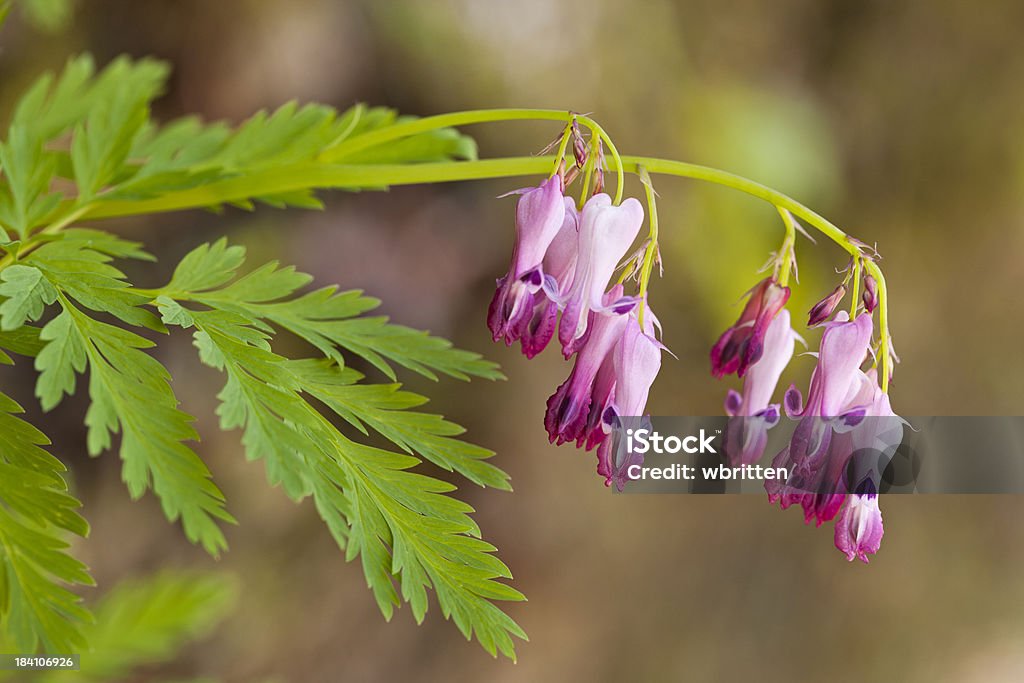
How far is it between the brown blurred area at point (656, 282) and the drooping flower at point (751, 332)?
5.34ft

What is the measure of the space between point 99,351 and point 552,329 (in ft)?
1.53

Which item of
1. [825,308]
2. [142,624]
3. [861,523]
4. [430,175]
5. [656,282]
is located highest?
[656,282]

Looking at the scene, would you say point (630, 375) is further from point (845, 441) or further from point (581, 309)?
point (845, 441)

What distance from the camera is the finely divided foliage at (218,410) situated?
0.72 metres

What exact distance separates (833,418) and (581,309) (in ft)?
1.02

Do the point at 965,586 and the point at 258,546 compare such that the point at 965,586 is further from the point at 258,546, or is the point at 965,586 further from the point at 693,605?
the point at 258,546

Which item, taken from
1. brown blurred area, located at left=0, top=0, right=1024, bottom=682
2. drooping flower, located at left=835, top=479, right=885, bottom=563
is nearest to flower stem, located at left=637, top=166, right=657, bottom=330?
drooping flower, located at left=835, top=479, right=885, bottom=563

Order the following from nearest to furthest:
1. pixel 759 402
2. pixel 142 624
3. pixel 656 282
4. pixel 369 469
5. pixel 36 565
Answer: pixel 36 565 < pixel 369 469 < pixel 759 402 < pixel 142 624 < pixel 656 282

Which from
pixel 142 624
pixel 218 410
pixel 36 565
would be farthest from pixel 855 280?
pixel 142 624

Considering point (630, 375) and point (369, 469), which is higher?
point (630, 375)

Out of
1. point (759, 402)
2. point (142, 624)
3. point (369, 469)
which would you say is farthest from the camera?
point (142, 624)

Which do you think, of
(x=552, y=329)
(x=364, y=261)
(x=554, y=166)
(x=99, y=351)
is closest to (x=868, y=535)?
(x=552, y=329)

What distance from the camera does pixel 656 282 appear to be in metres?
2.63

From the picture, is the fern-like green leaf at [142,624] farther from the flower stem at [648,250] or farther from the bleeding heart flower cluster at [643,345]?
the flower stem at [648,250]
